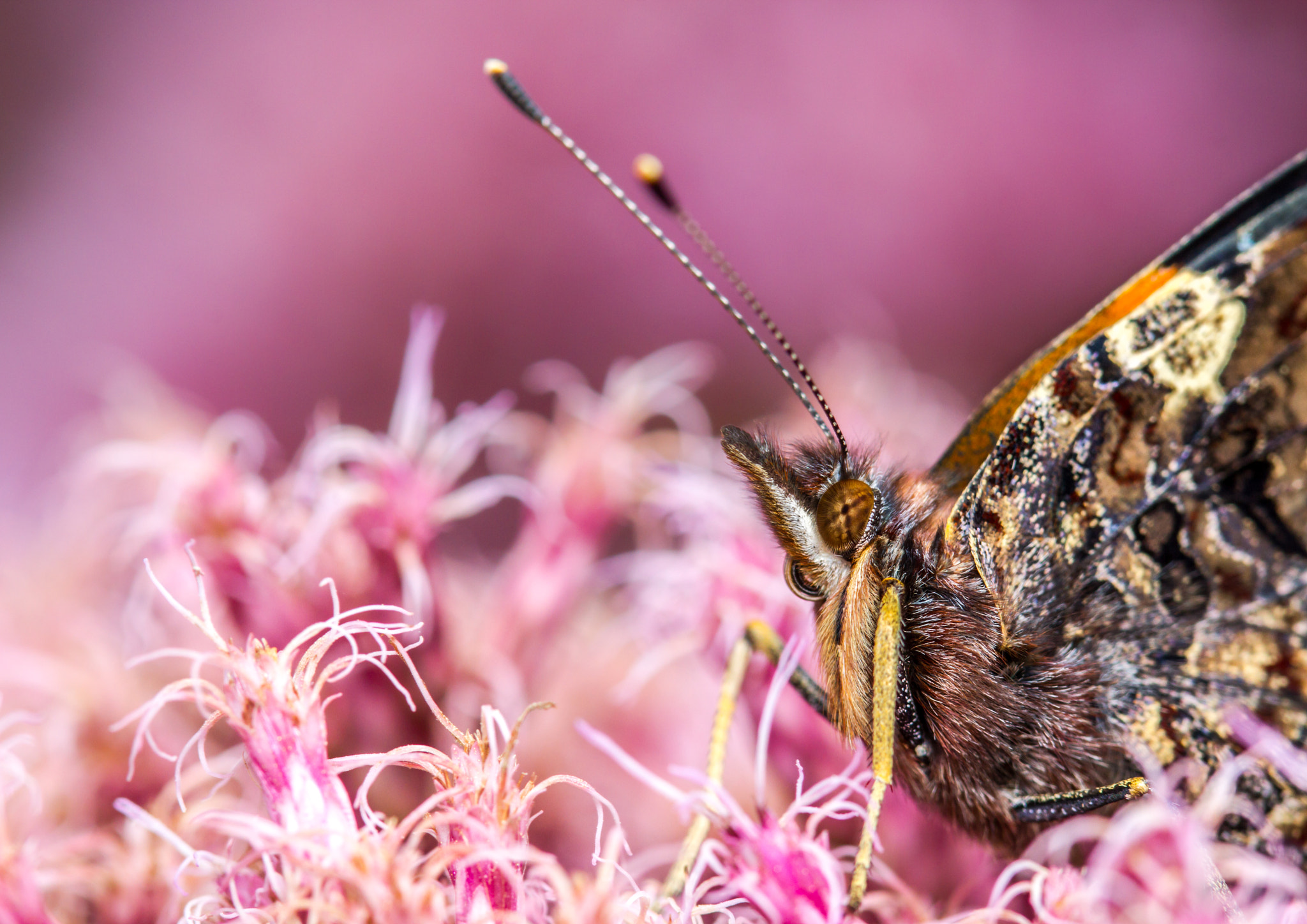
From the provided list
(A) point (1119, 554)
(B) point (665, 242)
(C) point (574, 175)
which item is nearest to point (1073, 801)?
(A) point (1119, 554)

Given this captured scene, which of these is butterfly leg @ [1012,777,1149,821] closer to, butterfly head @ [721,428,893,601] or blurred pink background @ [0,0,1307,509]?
butterfly head @ [721,428,893,601]

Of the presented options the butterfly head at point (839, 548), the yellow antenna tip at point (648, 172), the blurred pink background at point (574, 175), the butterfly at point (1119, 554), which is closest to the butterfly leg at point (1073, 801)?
the butterfly at point (1119, 554)

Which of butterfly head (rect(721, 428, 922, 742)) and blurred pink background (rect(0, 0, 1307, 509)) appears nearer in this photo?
butterfly head (rect(721, 428, 922, 742))

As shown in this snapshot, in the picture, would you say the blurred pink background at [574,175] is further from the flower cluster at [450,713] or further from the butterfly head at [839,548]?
the butterfly head at [839,548]

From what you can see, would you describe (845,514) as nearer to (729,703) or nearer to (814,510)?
(814,510)

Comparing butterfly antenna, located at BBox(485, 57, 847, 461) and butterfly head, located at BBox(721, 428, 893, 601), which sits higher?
butterfly antenna, located at BBox(485, 57, 847, 461)

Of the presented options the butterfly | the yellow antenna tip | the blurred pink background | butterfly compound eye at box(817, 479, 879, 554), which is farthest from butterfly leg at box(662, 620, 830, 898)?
the blurred pink background

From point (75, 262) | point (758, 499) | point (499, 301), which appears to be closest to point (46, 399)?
point (75, 262)
